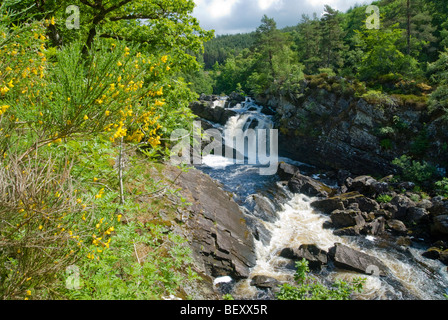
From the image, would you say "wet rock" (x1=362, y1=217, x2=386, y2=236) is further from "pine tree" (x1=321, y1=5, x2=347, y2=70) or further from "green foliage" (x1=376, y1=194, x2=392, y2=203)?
"pine tree" (x1=321, y1=5, x2=347, y2=70)

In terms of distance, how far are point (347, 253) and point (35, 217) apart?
1130cm

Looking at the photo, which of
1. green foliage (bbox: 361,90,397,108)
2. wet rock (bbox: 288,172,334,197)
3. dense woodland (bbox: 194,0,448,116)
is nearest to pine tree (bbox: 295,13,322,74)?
dense woodland (bbox: 194,0,448,116)

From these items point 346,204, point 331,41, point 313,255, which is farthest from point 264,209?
point 331,41

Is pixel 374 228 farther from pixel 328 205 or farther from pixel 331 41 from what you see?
pixel 331 41

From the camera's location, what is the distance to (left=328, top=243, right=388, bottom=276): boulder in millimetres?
10336

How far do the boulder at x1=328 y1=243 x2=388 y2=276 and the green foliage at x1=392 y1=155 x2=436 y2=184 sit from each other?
9.40 m

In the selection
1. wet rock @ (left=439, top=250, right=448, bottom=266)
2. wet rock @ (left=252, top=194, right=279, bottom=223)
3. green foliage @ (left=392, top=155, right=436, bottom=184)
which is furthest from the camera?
green foliage @ (left=392, top=155, right=436, bottom=184)

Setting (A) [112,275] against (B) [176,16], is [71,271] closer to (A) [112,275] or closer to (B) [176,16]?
(A) [112,275]

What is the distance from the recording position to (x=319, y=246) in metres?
12.1

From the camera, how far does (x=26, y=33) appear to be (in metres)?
3.62

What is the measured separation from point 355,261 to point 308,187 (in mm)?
7748

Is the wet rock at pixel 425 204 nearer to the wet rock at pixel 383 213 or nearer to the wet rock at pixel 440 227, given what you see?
the wet rock at pixel 440 227

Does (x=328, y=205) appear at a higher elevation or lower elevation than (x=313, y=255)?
higher
